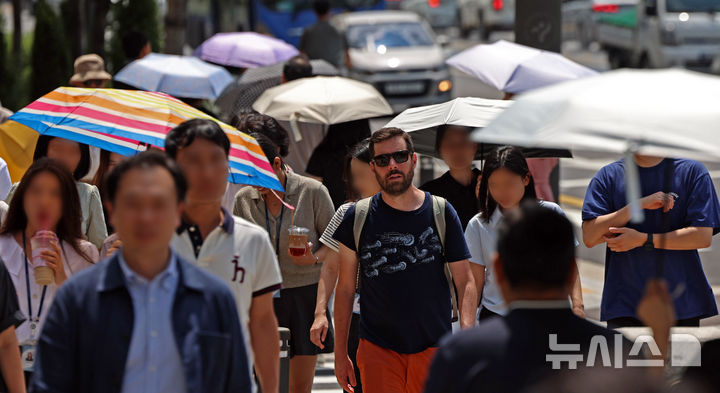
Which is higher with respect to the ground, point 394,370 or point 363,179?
point 363,179

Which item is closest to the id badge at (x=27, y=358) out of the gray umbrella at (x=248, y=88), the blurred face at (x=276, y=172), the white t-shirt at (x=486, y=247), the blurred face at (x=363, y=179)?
the blurred face at (x=276, y=172)

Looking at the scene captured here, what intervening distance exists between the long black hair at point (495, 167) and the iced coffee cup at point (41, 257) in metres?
2.33

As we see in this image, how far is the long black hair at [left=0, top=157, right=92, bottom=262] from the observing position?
6.00 meters

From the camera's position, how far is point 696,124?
4.07 metres

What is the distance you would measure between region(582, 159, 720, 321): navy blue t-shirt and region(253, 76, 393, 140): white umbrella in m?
3.09

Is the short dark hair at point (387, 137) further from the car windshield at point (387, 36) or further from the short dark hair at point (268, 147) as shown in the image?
→ the car windshield at point (387, 36)

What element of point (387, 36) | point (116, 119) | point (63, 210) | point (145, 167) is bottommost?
point (387, 36)

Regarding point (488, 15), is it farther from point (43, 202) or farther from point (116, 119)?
point (43, 202)

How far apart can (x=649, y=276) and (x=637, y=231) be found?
0.26 metres

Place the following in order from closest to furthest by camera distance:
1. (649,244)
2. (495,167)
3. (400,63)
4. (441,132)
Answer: (649,244) < (495,167) < (441,132) < (400,63)

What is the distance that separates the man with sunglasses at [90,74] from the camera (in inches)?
415

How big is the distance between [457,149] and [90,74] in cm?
434

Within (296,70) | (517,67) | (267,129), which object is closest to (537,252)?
(267,129)

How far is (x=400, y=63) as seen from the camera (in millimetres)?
23703
